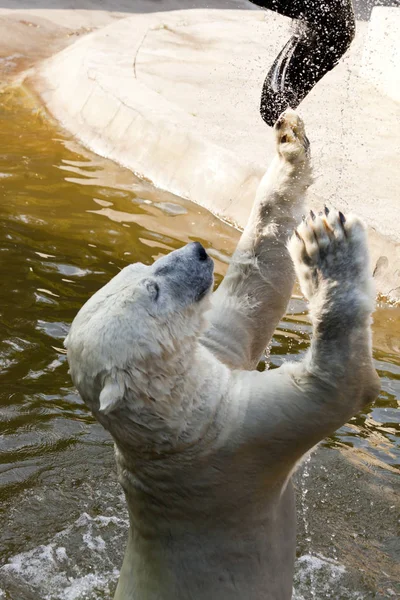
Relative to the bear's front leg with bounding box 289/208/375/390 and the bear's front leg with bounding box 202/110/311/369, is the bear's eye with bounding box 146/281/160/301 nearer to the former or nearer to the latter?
the bear's front leg with bounding box 289/208/375/390

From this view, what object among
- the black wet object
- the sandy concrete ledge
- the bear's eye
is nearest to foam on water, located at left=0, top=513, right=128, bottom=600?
the bear's eye

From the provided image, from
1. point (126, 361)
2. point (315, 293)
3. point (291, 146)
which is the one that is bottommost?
point (126, 361)

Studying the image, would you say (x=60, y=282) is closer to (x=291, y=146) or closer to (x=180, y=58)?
(x=291, y=146)

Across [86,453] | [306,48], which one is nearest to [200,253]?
[306,48]

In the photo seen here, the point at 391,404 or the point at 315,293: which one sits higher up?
the point at 315,293

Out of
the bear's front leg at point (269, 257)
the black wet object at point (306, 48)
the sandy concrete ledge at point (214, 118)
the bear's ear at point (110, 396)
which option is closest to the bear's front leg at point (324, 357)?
the bear's ear at point (110, 396)

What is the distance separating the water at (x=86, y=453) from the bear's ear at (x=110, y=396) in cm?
149

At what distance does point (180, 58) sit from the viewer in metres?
10.6

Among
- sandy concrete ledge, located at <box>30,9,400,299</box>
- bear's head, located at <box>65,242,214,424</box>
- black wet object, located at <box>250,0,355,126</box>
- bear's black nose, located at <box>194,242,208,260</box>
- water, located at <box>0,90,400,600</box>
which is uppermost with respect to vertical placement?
black wet object, located at <box>250,0,355,126</box>

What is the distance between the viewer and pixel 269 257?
300 cm

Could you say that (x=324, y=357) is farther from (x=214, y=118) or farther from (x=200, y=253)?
(x=214, y=118)

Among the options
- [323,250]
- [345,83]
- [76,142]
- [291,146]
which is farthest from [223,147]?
[323,250]

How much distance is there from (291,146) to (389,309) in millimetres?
2810

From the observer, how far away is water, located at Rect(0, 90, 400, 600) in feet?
12.1
